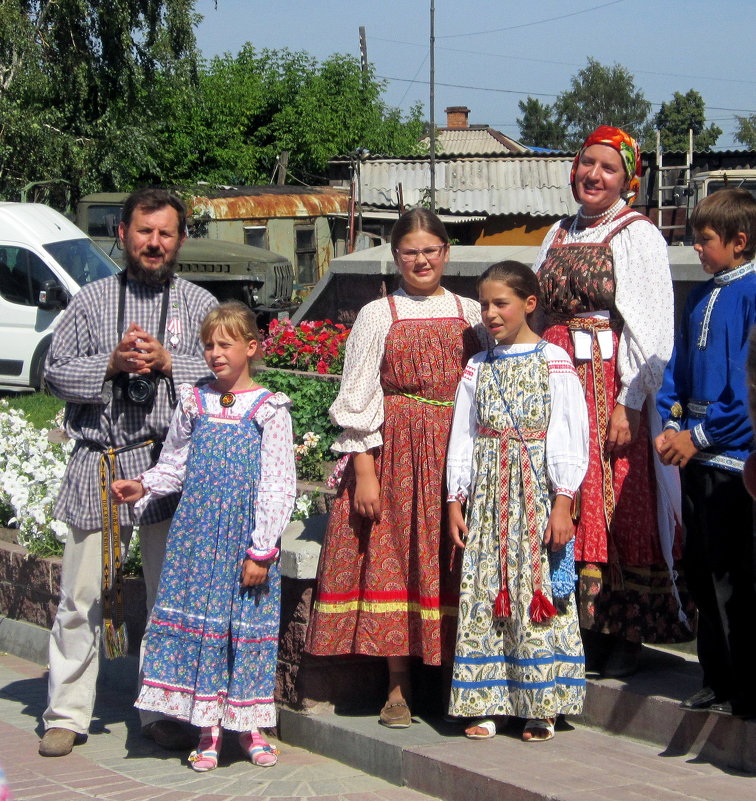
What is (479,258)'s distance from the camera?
293 inches

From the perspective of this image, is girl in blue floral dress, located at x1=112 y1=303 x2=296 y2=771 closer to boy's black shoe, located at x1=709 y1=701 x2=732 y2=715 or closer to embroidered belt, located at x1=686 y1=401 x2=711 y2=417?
embroidered belt, located at x1=686 y1=401 x2=711 y2=417

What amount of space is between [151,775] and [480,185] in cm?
2358

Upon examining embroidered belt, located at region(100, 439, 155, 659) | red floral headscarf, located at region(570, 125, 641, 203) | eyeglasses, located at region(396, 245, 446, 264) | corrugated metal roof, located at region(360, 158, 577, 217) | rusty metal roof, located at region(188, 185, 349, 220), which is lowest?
embroidered belt, located at region(100, 439, 155, 659)

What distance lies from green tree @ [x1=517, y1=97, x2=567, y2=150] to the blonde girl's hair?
81.6 meters

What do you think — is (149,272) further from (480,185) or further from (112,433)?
(480,185)

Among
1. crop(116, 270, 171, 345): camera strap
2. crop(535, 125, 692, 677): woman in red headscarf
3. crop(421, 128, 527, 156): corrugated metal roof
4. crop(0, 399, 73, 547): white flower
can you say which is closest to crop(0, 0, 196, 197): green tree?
crop(0, 399, 73, 547): white flower

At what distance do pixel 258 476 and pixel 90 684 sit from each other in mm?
1109

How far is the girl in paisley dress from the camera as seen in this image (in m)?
3.90

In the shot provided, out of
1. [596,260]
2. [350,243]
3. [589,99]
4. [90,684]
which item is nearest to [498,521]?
[596,260]

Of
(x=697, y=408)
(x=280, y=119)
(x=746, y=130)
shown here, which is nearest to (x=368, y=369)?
(x=697, y=408)

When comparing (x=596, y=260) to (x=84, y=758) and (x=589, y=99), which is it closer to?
(x=84, y=758)

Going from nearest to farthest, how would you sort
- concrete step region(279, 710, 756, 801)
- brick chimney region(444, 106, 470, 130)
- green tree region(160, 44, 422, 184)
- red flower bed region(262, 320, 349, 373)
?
concrete step region(279, 710, 756, 801), red flower bed region(262, 320, 349, 373), green tree region(160, 44, 422, 184), brick chimney region(444, 106, 470, 130)

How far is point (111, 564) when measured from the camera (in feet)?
14.4

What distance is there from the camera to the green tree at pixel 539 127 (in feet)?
279
